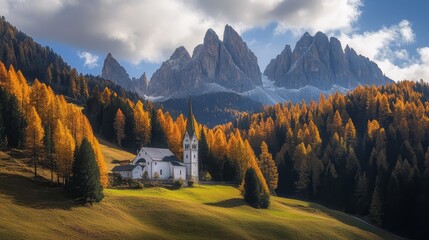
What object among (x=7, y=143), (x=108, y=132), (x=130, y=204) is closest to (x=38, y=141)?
(x=7, y=143)

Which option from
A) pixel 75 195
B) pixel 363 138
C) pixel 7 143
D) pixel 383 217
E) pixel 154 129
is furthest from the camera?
pixel 363 138

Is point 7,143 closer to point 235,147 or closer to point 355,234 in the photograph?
point 235,147

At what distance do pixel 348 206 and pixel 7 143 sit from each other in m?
84.5

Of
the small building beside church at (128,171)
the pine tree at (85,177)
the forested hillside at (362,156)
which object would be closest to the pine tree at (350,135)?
the forested hillside at (362,156)

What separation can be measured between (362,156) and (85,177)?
→ 103m

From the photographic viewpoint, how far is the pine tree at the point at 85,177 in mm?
72000

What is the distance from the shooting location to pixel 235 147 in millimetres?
129750

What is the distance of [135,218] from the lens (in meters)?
70.9

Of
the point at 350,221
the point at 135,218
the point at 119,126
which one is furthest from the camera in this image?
the point at 119,126

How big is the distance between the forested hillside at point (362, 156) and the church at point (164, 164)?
129 ft

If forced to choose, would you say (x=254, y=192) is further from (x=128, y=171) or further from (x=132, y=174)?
(x=128, y=171)

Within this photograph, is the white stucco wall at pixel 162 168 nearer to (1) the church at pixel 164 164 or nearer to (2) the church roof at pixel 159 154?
(1) the church at pixel 164 164

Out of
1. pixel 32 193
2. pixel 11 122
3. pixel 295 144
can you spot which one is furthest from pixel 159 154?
pixel 295 144

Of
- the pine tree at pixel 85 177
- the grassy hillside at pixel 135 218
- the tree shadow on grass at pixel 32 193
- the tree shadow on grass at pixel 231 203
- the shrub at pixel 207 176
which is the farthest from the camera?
the shrub at pixel 207 176
